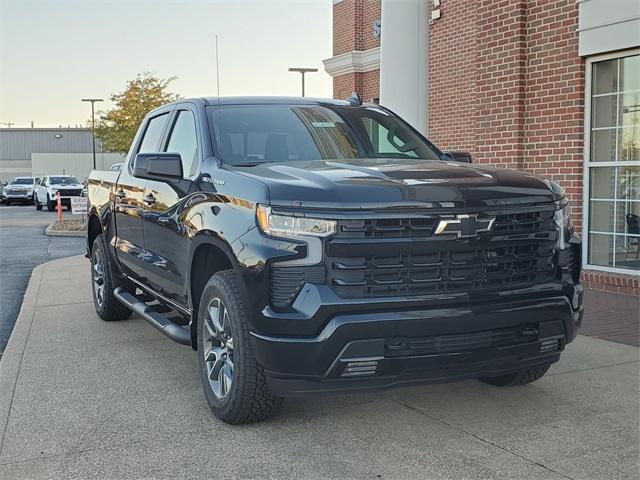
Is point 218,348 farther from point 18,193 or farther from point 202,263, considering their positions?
point 18,193

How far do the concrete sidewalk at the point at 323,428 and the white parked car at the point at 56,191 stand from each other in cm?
2958

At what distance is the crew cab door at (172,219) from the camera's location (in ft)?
16.6

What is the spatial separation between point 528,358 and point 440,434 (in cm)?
64

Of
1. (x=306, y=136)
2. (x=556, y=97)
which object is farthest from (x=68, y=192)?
(x=306, y=136)

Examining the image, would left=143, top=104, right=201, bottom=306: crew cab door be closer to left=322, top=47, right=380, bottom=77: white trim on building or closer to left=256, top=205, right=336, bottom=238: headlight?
left=256, top=205, right=336, bottom=238: headlight

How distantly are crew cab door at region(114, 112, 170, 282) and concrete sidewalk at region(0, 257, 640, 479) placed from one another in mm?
856

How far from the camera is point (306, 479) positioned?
362 cm

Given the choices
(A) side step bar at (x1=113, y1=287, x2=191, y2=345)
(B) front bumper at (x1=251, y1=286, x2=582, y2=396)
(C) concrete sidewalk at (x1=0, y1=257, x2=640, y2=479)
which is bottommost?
(C) concrete sidewalk at (x1=0, y1=257, x2=640, y2=479)

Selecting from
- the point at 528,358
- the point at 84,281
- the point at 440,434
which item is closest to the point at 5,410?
Result: the point at 440,434

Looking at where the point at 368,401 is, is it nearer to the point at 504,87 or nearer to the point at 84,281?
the point at 504,87

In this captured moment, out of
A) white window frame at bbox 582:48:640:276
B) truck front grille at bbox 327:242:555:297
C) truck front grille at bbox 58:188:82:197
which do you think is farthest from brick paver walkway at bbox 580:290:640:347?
truck front grille at bbox 58:188:82:197

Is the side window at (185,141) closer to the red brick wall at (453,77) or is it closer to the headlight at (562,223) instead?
the headlight at (562,223)

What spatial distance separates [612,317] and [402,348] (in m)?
4.07

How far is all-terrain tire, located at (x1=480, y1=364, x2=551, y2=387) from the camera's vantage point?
193 inches
